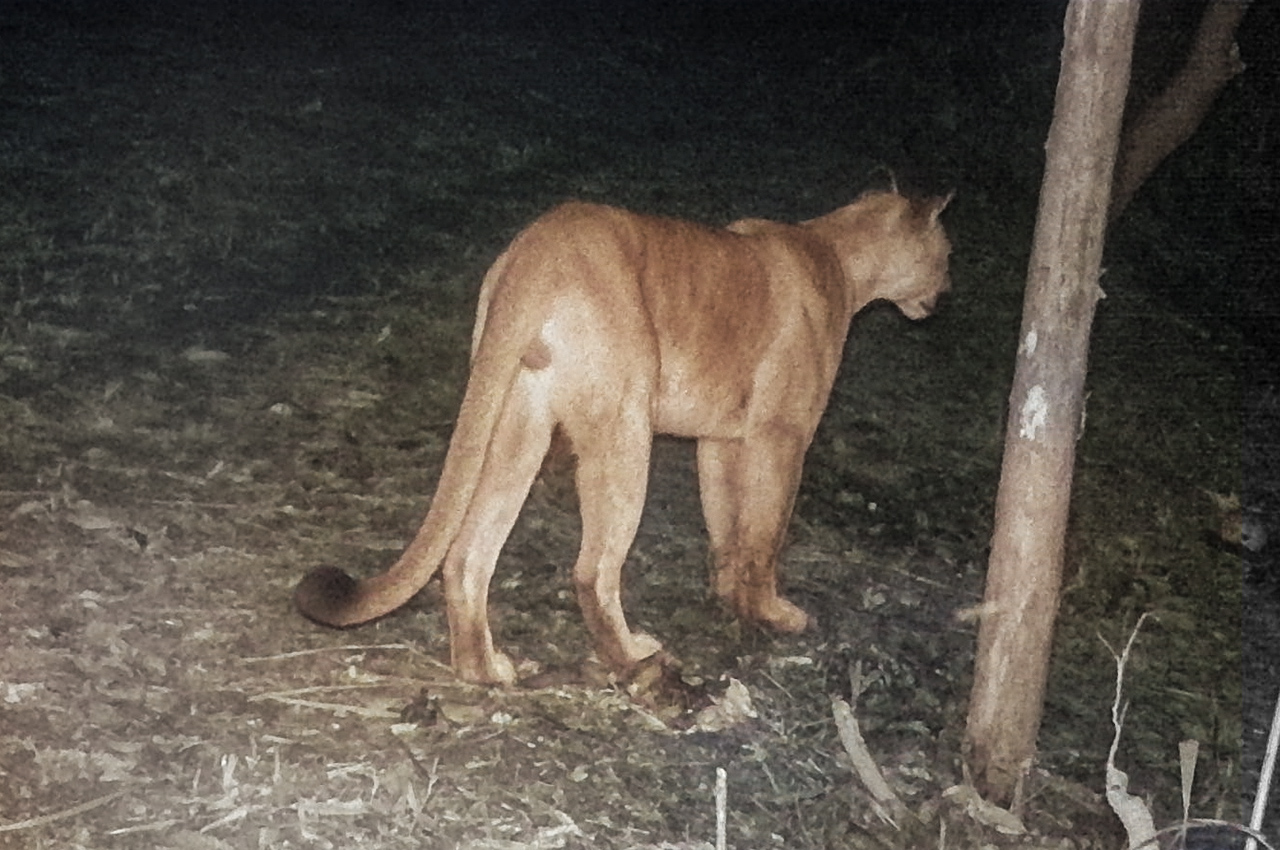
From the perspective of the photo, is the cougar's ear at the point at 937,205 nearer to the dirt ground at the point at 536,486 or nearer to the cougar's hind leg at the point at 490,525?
the dirt ground at the point at 536,486

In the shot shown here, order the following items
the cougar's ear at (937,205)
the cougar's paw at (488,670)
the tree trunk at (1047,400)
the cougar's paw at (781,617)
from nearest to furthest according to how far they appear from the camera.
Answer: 1. the tree trunk at (1047,400)
2. the cougar's paw at (488,670)
3. the cougar's paw at (781,617)
4. the cougar's ear at (937,205)

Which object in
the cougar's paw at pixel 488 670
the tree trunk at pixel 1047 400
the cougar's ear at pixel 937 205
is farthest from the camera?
the cougar's ear at pixel 937 205

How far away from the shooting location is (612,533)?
9.21 ft

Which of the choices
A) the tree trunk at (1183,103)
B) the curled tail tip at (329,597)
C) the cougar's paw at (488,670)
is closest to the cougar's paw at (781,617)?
the cougar's paw at (488,670)

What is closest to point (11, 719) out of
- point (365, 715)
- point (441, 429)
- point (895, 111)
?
point (365, 715)

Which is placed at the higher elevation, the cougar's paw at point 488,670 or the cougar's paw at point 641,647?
the cougar's paw at point 641,647

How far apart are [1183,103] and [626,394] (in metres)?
1.31

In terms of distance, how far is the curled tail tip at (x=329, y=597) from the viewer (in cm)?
271

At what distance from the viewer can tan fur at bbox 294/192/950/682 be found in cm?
272

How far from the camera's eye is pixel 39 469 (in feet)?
9.21

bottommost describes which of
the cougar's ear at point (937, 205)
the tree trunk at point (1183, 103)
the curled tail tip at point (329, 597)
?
the curled tail tip at point (329, 597)

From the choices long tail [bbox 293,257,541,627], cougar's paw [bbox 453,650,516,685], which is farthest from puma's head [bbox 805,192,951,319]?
cougar's paw [bbox 453,650,516,685]

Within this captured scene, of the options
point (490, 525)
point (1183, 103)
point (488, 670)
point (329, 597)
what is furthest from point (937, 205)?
point (329, 597)

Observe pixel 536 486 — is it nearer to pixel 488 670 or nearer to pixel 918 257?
pixel 488 670
